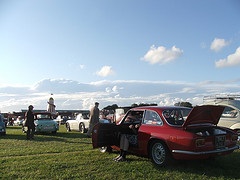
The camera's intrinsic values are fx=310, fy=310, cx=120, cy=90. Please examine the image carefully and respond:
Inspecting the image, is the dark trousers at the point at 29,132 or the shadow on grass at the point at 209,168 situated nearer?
the shadow on grass at the point at 209,168

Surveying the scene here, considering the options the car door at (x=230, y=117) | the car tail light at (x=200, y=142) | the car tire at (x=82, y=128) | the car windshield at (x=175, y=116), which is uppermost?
the car windshield at (x=175, y=116)

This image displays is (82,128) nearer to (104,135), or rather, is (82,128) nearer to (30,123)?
(30,123)

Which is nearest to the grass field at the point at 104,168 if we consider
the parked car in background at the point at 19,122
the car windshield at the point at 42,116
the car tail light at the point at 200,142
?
the car tail light at the point at 200,142

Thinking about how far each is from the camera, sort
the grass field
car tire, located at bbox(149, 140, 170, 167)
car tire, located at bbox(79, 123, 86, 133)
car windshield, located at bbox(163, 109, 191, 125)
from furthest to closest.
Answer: car tire, located at bbox(79, 123, 86, 133) → car windshield, located at bbox(163, 109, 191, 125) → car tire, located at bbox(149, 140, 170, 167) → the grass field

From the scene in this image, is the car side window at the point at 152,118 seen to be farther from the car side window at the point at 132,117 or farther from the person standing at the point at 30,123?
the person standing at the point at 30,123

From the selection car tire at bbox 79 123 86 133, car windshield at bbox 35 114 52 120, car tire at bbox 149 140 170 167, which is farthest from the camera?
car windshield at bbox 35 114 52 120

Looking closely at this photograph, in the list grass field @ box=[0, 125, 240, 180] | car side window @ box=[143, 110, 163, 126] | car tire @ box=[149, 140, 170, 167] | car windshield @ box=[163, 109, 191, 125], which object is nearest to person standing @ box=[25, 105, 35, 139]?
grass field @ box=[0, 125, 240, 180]

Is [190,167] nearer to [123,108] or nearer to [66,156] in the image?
[66,156]

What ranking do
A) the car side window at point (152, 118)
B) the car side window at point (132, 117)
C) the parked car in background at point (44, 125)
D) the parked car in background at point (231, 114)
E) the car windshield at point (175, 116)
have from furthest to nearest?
the parked car in background at point (44, 125) → the parked car in background at point (231, 114) → the car side window at point (132, 117) → the car side window at point (152, 118) → the car windshield at point (175, 116)

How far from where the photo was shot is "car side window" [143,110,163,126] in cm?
774

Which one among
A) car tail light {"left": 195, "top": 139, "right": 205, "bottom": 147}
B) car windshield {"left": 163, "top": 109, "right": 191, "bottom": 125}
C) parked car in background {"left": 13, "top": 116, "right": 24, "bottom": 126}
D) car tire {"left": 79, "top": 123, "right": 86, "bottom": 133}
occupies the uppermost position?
car windshield {"left": 163, "top": 109, "right": 191, "bottom": 125}

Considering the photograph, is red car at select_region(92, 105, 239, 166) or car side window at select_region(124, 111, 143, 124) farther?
car side window at select_region(124, 111, 143, 124)

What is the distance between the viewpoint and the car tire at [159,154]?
729 centimetres

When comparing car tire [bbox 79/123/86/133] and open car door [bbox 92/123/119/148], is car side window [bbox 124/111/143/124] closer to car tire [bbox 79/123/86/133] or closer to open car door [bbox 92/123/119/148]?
open car door [bbox 92/123/119/148]
